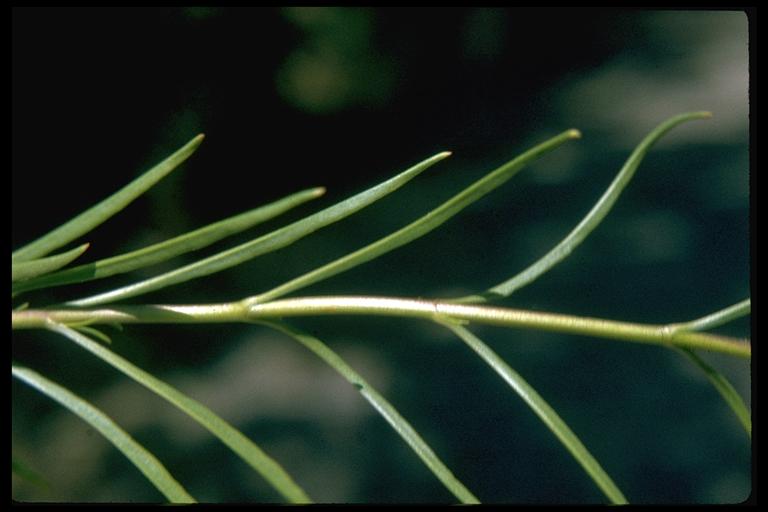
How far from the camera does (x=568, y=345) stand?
4.11ft

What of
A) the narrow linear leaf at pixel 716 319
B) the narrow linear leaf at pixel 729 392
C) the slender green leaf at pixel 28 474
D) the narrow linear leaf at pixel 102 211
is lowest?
the slender green leaf at pixel 28 474

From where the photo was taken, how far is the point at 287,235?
0.29 m

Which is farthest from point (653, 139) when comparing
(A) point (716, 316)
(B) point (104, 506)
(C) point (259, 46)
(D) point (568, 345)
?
(D) point (568, 345)

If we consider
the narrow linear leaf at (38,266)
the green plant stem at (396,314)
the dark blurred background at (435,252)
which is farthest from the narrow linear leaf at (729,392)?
the dark blurred background at (435,252)

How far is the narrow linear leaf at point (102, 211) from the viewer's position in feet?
0.94

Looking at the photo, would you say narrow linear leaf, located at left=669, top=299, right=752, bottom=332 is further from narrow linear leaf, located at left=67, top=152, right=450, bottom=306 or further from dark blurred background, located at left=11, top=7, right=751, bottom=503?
dark blurred background, located at left=11, top=7, right=751, bottom=503

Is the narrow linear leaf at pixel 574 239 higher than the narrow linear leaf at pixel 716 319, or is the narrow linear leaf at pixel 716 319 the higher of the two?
the narrow linear leaf at pixel 574 239

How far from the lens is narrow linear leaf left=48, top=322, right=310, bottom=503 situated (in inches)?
10.1

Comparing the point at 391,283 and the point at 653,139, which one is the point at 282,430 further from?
the point at 653,139

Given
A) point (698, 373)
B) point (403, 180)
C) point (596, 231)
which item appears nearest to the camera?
point (403, 180)

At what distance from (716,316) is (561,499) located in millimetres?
898

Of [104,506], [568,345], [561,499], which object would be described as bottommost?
[561,499]

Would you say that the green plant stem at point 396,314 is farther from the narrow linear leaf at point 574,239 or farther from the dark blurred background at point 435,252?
the dark blurred background at point 435,252

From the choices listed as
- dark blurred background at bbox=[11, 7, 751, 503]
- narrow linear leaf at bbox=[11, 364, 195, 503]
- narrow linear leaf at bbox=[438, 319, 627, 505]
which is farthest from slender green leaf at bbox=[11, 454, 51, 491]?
dark blurred background at bbox=[11, 7, 751, 503]
